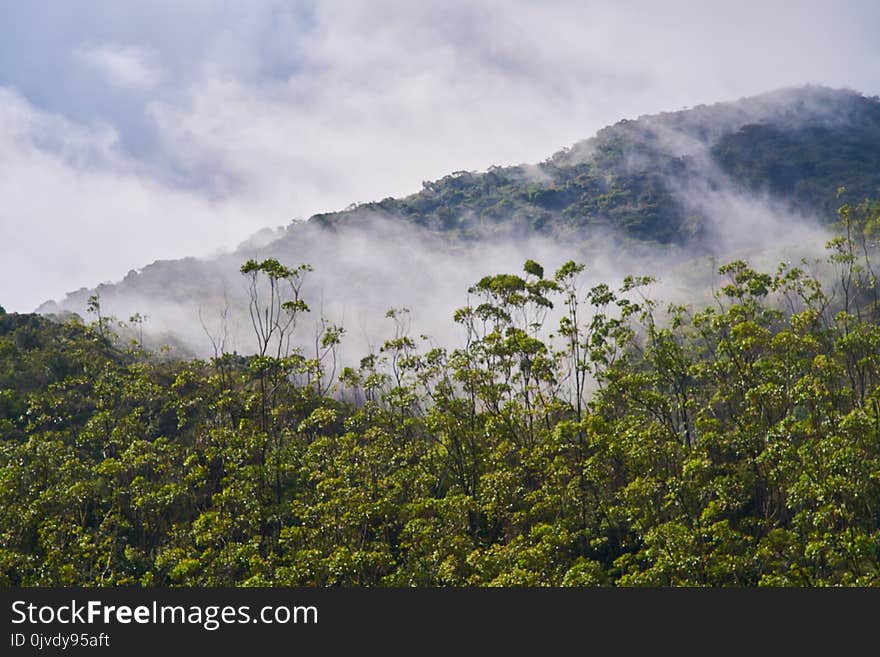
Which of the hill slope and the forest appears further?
the hill slope

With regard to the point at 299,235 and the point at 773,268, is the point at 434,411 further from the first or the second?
the point at 299,235

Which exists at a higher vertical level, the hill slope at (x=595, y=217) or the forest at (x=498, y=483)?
the hill slope at (x=595, y=217)

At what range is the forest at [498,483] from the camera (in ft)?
59.5

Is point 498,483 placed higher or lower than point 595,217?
lower

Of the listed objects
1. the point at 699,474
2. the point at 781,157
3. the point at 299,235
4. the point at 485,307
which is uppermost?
the point at 781,157

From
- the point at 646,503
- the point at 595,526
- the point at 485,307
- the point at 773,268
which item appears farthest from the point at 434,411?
the point at 773,268

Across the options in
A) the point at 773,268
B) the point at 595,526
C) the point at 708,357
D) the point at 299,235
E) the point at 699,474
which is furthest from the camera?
the point at 299,235

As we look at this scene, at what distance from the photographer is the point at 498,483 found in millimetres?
23859

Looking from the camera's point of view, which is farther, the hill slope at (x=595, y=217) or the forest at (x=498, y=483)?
the hill slope at (x=595, y=217)

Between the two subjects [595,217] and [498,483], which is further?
[595,217]

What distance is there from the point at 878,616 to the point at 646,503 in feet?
25.6

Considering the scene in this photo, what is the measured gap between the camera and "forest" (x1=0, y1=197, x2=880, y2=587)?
18141mm

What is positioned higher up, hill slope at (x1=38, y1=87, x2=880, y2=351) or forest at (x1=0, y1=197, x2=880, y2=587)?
hill slope at (x1=38, y1=87, x2=880, y2=351)

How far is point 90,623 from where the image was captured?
47.2 ft
